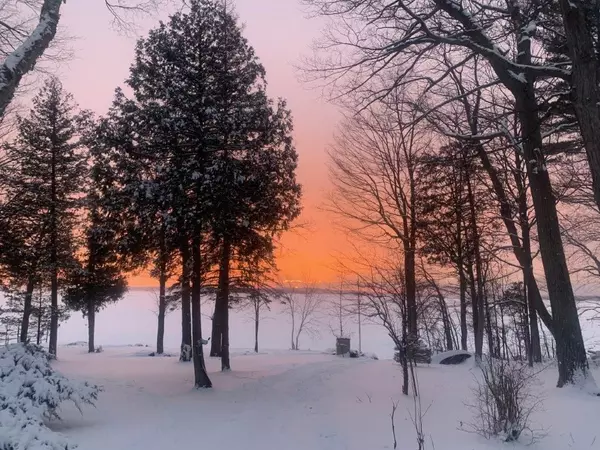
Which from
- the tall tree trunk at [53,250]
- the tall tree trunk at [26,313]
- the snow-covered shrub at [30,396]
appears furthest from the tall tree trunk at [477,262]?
the tall tree trunk at [26,313]

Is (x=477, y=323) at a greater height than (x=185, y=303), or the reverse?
(x=185, y=303)

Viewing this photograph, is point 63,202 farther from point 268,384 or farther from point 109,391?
point 268,384

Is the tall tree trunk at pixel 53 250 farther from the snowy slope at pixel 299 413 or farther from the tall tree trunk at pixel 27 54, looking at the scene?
the tall tree trunk at pixel 27 54

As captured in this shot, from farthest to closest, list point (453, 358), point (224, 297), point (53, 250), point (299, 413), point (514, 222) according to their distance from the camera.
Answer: point (53, 250) < point (224, 297) < point (453, 358) < point (514, 222) < point (299, 413)

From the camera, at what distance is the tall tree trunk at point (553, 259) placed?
25.3 feet

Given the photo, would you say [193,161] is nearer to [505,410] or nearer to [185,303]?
[185,303]

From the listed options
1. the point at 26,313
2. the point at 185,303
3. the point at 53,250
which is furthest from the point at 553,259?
the point at 26,313

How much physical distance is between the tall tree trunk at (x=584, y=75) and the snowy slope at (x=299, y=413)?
3626 millimetres

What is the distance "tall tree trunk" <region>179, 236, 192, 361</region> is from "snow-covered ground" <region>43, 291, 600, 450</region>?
7.22 ft

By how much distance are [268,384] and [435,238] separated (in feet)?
29.9

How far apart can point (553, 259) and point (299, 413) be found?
18.2ft

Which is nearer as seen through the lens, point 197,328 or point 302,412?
point 302,412

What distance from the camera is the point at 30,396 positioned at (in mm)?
6336

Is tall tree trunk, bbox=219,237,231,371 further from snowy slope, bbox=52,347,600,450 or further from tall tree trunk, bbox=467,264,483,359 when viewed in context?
tall tree trunk, bbox=467,264,483,359
